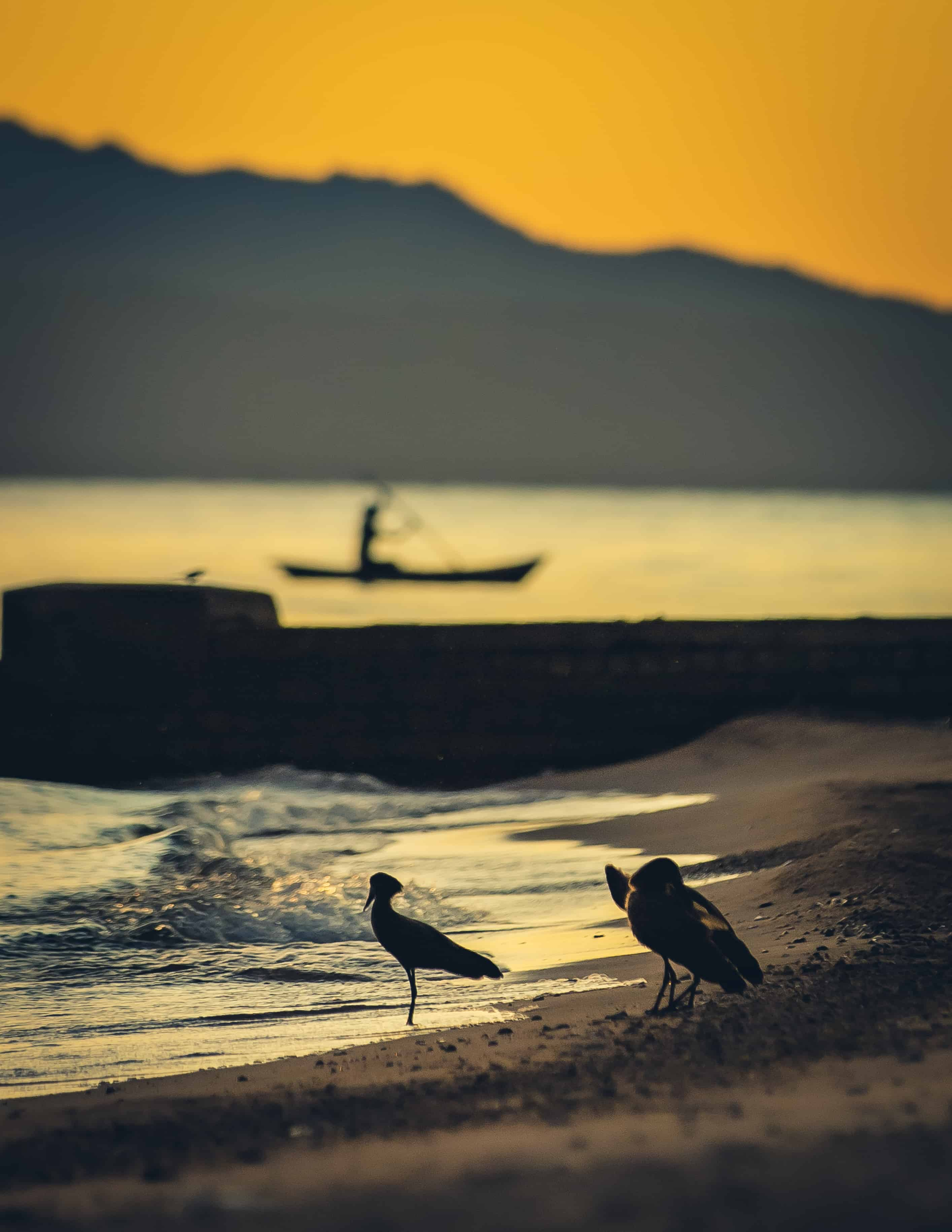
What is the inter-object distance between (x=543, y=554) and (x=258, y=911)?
30.4 m

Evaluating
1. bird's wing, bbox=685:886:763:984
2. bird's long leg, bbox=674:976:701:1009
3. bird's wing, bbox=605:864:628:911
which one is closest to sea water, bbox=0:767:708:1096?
bird's wing, bbox=605:864:628:911

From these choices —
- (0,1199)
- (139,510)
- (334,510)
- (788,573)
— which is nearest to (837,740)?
(0,1199)

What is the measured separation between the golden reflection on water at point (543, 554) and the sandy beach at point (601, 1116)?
50.9 feet

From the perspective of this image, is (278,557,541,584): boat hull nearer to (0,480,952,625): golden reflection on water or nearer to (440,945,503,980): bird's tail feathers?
(0,480,952,625): golden reflection on water

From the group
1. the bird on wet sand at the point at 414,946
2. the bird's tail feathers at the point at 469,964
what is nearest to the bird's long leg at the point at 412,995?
the bird on wet sand at the point at 414,946

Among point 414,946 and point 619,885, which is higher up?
point 619,885

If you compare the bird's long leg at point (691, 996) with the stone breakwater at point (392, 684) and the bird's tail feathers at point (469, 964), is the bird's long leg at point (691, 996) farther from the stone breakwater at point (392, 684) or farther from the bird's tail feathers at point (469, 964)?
the stone breakwater at point (392, 684)

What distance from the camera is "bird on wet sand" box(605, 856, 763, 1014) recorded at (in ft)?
16.7

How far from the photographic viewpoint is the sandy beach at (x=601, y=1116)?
3188mm

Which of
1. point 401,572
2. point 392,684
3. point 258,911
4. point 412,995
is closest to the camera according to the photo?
point 412,995

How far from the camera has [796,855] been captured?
8.70 m

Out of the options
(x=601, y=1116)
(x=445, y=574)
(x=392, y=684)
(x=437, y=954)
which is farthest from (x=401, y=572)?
(x=601, y=1116)

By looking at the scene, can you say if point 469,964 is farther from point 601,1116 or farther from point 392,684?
point 392,684

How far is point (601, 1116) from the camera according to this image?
3.97m
